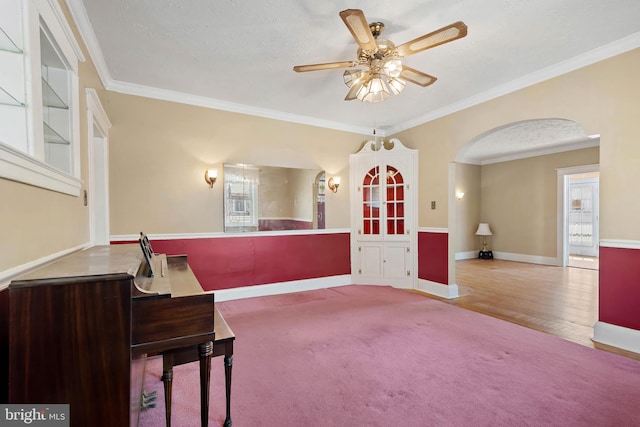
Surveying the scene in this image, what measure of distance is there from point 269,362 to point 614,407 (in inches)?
92.4

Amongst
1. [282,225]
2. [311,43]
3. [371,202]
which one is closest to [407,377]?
[282,225]

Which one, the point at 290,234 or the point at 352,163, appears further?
the point at 352,163

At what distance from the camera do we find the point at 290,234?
4484 millimetres

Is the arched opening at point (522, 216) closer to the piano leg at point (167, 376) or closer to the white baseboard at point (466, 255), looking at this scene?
the white baseboard at point (466, 255)

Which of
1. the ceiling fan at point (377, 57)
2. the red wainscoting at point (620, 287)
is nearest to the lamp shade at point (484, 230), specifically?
the red wainscoting at point (620, 287)

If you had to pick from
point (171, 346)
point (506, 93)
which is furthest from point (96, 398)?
point (506, 93)

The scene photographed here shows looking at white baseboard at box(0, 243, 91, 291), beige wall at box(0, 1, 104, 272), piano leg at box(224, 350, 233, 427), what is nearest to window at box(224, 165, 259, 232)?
beige wall at box(0, 1, 104, 272)

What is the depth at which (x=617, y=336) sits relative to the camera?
8.74ft

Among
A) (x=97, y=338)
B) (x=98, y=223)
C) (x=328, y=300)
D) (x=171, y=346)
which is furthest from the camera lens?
(x=328, y=300)

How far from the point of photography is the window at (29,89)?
3.99 ft

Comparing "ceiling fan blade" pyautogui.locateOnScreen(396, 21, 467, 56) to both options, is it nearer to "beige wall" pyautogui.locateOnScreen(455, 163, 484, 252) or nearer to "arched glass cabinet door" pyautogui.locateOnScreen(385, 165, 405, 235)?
"arched glass cabinet door" pyautogui.locateOnScreen(385, 165, 405, 235)

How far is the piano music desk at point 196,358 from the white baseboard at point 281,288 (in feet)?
7.58

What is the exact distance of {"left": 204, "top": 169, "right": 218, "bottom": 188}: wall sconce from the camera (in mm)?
3819

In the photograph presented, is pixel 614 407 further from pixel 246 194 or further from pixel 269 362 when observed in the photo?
pixel 246 194
